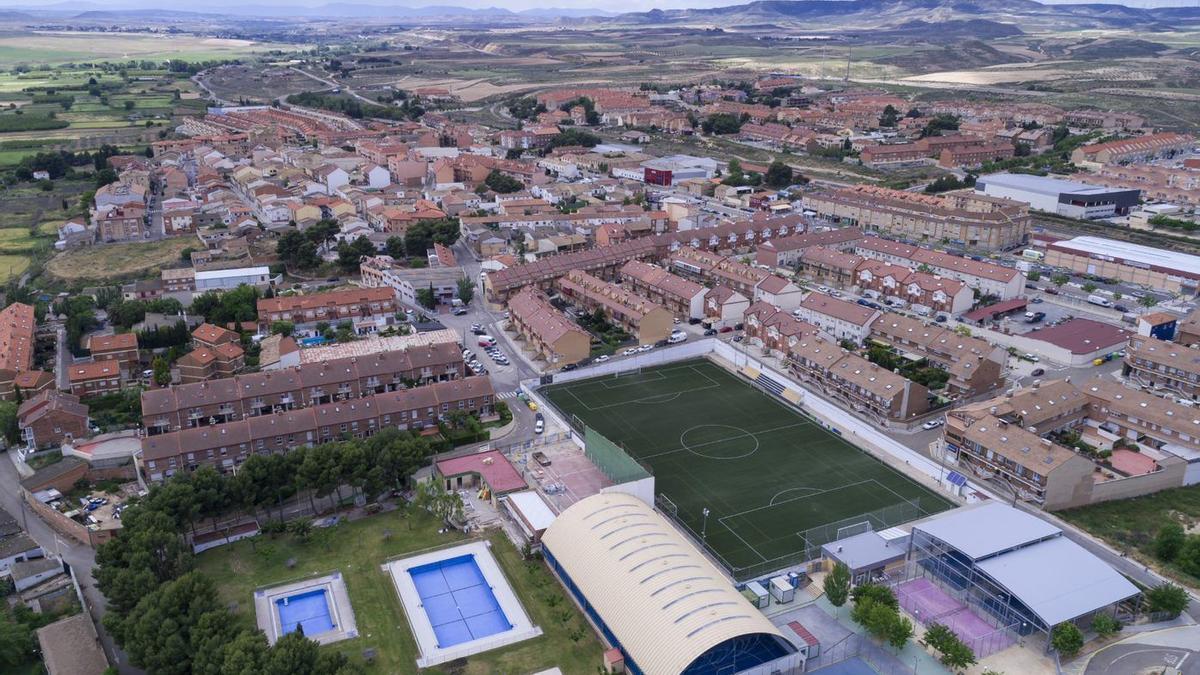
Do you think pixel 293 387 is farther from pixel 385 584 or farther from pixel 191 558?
pixel 385 584

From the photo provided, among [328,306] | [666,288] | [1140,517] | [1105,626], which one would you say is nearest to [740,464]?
[1105,626]

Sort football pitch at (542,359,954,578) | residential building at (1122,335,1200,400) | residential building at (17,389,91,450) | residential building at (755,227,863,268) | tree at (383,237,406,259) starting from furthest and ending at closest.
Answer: tree at (383,237,406,259) < residential building at (755,227,863,268) < residential building at (1122,335,1200,400) < residential building at (17,389,91,450) < football pitch at (542,359,954,578)

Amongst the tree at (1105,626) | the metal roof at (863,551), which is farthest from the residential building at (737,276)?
the tree at (1105,626)

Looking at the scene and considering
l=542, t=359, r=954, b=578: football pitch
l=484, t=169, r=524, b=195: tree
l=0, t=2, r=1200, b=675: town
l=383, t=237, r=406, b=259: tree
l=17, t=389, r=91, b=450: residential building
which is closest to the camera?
l=0, t=2, r=1200, b=675: town

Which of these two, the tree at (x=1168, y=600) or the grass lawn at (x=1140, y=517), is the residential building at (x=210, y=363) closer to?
the grass lawn at (x=1140, y=517)

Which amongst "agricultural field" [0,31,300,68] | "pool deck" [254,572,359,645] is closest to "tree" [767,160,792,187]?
"pool deck" [254,572,359,645]

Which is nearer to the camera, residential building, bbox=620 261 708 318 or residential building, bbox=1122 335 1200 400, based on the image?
residential building, bbox=1122 335 1200 400

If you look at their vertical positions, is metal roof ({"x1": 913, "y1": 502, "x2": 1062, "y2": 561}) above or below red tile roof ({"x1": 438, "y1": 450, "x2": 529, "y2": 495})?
above

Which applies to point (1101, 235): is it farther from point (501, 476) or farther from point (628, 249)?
point (501, 476)

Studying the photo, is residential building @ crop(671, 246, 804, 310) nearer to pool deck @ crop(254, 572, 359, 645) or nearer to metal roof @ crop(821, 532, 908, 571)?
metal roof @ crop(821, 532, 908, 571)
